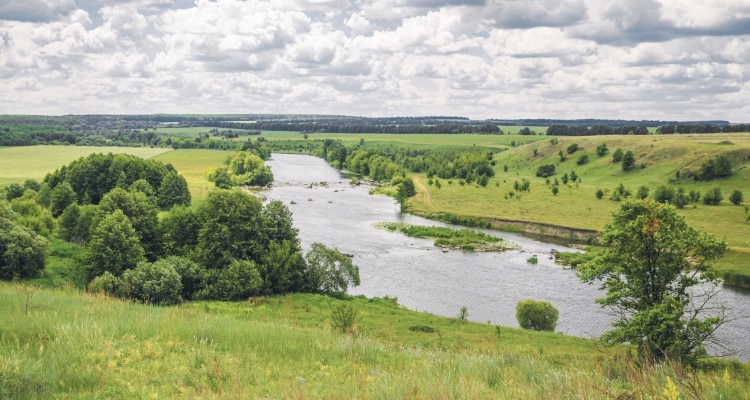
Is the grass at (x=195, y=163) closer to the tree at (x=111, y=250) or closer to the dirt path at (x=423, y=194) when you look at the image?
the dirt path at (x=423, y=194)

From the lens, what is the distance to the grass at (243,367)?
22.8 feet

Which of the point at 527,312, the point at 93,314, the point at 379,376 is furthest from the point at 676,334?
the point at 93,314

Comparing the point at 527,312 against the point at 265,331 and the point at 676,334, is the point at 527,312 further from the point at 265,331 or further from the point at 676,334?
the point at 265,331

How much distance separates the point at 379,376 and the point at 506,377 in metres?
2.17

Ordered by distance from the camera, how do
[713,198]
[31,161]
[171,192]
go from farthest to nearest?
[31,161] < [713,198] < [171,192]

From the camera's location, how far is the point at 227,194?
46406 mm

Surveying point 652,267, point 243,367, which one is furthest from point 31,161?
point 243,367

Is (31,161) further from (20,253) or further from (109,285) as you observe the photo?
(109,285)

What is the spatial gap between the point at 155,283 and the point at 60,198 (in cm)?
3788

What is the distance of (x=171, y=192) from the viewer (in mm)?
77625

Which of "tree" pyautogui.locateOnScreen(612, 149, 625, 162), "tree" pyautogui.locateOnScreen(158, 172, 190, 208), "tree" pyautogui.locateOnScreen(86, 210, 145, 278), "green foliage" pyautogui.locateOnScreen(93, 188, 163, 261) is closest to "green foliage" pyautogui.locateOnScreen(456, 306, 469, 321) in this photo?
"tree" pyautogui.locateOnScreen(86, 210, 145, 278)

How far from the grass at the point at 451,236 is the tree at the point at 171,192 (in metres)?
28.2

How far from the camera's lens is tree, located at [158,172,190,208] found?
77000 mm

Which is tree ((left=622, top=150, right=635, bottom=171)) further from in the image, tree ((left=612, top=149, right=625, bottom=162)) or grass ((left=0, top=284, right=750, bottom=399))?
grass ((left=0, top=284, right=750, bottom=399))
